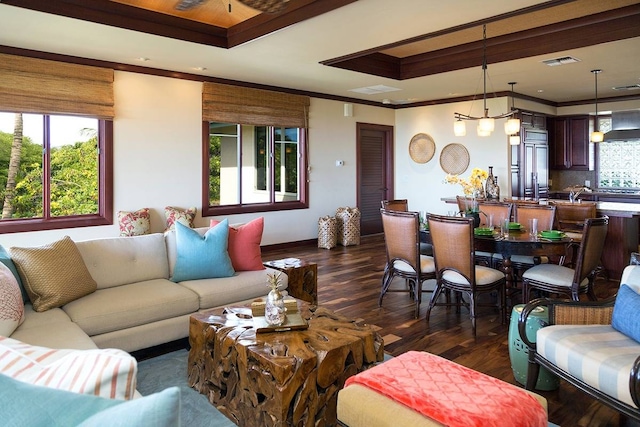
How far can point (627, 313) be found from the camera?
235 cm

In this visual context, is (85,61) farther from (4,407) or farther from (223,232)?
(4,407)

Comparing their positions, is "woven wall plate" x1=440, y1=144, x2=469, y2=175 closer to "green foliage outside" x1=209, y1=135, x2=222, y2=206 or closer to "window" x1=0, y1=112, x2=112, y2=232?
"green foliage outside" x1=209, y1=135, x2=222, y2=206

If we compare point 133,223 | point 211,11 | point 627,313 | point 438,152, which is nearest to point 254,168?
point 133,223

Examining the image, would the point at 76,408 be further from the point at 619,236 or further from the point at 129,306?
the point at 619,236

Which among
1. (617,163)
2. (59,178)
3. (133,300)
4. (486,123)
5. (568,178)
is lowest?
(133,300)

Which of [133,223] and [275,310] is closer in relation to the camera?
[275,310]

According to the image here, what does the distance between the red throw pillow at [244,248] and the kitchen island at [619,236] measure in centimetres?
406

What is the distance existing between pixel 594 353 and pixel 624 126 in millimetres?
8027

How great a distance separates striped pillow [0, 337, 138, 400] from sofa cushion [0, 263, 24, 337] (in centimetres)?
156

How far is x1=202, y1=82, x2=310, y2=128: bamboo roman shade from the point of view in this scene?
6539mm

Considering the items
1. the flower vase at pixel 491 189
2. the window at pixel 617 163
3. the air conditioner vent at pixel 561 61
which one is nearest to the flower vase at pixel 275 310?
the air conditioner vent at pixel 561 61

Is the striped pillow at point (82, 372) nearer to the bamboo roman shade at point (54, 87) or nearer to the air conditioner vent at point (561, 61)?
the bamboo roman shade at point (54, 87)

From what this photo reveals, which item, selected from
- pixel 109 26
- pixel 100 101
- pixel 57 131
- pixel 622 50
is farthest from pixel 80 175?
pixel 622 50

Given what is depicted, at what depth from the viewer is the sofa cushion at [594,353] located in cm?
204
